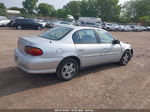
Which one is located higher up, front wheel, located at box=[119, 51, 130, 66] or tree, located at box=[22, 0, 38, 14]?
tree, located at box=[22, 0, 38, 14]

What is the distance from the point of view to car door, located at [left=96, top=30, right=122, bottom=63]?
5216 millimetres

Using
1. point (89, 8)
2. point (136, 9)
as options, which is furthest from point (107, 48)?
point (136, 9)

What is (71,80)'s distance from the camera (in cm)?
459

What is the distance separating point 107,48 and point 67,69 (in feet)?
5.63

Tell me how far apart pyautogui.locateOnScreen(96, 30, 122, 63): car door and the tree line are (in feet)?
209

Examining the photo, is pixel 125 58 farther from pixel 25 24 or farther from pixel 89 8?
pixel 89 8

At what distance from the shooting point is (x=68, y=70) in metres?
4.45

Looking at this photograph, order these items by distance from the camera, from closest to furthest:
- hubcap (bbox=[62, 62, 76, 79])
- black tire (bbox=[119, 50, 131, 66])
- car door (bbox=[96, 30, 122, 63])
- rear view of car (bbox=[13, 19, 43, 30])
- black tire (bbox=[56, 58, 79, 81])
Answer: black tire (bbox=[56, 58, 79, 81])
hubcap (bbox=[62, 62, 76, 79])
car door (bbox=[96, 30, 122, 63])
black tire (bbox=[119, 50, 131, 66])
rear view of car (bbox=[13, 19, 43, 30])

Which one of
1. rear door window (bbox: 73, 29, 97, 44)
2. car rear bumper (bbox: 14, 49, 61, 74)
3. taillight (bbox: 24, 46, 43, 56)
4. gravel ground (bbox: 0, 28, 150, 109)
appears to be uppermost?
rear door window (bbox: 73, 29, 97, 44)

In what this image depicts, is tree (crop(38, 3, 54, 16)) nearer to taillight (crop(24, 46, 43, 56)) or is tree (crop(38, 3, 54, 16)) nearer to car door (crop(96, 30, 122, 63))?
car door (crop(96, 30, 122, 63))

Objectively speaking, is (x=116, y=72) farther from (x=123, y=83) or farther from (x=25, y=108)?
(x=25, y=108)

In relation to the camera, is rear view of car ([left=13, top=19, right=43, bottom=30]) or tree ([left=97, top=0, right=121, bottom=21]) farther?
tree ([left=97, top=0, right=121, bottom=21])

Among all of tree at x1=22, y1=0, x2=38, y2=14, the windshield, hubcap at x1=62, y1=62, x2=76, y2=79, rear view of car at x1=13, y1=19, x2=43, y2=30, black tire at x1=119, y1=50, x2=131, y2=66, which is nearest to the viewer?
hubcap at x1=62, y1=62, x2=76, y2=79

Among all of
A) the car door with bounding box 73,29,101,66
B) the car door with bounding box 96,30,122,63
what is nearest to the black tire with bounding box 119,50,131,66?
the car door with bounding box 96,30,122,63
